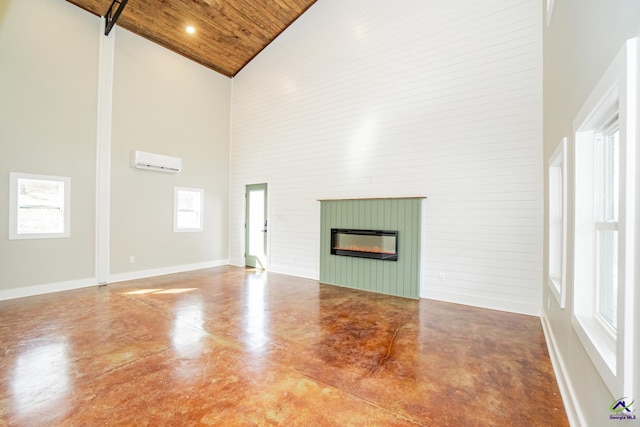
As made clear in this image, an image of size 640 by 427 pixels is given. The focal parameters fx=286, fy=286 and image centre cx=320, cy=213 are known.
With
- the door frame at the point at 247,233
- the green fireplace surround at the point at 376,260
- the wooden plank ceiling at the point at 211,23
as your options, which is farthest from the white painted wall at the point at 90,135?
the green fireplace surround at the point at 376,260

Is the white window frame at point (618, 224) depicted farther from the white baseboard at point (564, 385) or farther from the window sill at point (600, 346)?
the white baseboard at point (564, 385)

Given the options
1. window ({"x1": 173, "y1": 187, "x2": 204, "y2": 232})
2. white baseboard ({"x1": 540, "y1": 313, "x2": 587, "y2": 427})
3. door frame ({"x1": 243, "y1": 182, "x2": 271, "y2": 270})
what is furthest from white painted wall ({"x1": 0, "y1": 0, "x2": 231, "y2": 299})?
white baseboard ({"x1": 540, "y1": 313, "x2": 587, "y2": 427})

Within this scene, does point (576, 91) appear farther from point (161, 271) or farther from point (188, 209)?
point (161, 271)

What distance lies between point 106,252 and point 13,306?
160 cm

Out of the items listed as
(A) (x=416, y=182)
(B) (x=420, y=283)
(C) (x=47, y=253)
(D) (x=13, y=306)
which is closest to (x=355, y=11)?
(A) (x=416, y=182)

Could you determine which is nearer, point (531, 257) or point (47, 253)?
point (531, 257)

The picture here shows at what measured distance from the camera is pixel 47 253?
511 cm

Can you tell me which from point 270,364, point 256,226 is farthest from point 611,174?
point 256,226

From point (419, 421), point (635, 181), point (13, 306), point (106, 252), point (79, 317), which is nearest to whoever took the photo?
point (635, 181)

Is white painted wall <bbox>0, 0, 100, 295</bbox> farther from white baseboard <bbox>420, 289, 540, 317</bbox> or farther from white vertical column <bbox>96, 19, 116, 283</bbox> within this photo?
white baseboard <bbox>420, 289, 540, 317</bbox>

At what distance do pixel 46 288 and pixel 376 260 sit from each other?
5.94m

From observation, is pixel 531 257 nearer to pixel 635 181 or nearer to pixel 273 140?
pixel 635 181

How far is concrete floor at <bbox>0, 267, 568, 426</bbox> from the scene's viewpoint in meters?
2.04

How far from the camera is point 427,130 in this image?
16.3 ft
